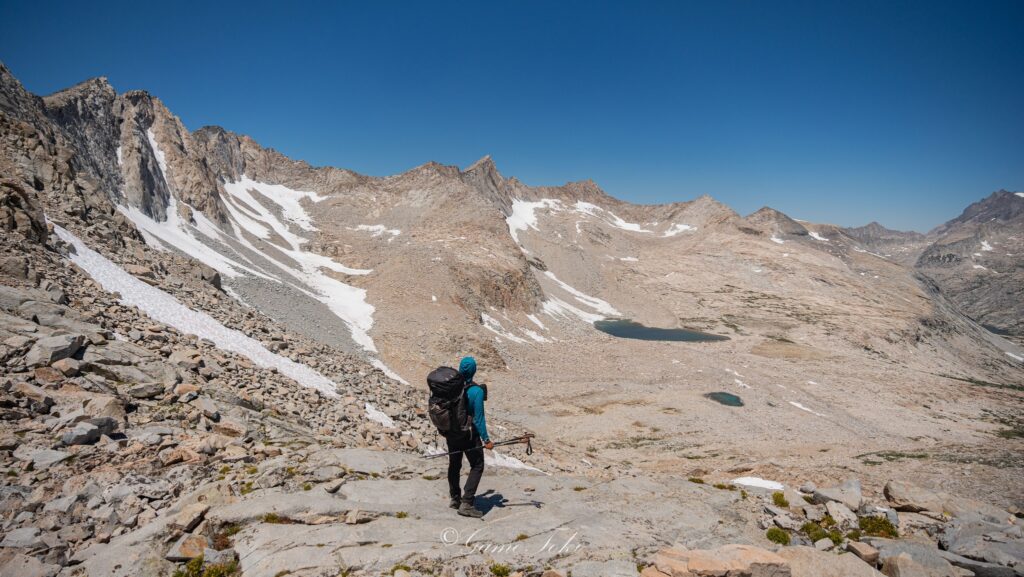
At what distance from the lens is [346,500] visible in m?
8.25

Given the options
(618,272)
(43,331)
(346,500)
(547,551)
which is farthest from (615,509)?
(618,272)

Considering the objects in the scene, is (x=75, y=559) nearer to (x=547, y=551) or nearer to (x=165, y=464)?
(x=165, y=464)

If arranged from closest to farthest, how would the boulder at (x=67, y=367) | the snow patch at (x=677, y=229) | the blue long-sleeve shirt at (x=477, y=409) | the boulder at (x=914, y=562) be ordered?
the boulder at (x=914, y=562)
the blue long-sleeve shirt at (x=477, y=409)
the boulder at (x=67, y=367)
the snow patch at (x=677, y=229)

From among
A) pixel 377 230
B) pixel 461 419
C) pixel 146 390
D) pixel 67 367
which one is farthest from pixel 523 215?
pixel 461 419

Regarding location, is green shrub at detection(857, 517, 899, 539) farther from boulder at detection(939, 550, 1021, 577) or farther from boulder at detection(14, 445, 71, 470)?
boulder at detection(14, 445, 71, 470)

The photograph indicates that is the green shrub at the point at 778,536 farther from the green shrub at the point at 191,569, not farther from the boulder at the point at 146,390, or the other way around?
the boulder at the point at 146,390

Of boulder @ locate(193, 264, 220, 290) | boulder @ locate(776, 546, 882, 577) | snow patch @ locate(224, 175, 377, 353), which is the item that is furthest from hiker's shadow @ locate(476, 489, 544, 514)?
snow patch @ locate(224, 175, 377, 353)

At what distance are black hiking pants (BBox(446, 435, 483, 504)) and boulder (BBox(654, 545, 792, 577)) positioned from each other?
136 inches

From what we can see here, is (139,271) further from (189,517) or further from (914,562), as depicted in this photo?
(914,562)

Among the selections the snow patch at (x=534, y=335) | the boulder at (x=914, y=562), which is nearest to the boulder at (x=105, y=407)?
the boulder at (x=914, y=562)

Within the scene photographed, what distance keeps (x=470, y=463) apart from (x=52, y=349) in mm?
10287

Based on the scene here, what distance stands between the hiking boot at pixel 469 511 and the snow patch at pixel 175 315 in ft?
38.9

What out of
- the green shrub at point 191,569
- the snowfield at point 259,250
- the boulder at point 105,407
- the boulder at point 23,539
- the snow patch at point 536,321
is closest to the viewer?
the green shrub at point 191,569

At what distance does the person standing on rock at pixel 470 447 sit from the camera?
847 centimetres
